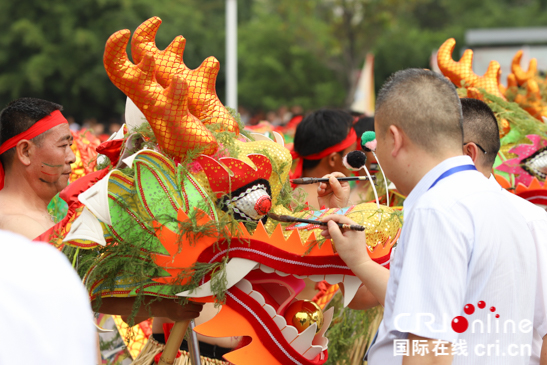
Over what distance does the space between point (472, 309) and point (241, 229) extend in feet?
2.68

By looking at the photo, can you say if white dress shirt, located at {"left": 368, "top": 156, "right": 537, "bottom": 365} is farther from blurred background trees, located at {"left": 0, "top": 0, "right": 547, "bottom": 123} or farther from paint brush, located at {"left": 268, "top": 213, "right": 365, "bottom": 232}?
blurred background trees, located at {"left": 0, "top": 0, "right": 547, "bottom": 123}

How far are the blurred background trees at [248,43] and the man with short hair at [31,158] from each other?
13.9 metres

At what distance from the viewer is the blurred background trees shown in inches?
626

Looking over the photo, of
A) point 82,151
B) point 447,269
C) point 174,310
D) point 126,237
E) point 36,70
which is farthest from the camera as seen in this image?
point 36,70

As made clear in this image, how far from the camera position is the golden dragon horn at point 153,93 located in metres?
1.90

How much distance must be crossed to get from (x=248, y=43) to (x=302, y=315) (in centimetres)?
2026

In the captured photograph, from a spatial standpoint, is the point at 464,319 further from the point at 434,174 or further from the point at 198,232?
the point at 198,232

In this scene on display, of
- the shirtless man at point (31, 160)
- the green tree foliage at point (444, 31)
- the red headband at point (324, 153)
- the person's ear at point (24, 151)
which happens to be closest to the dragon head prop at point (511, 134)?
the red headband at point (324, 153)

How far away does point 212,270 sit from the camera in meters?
1.95

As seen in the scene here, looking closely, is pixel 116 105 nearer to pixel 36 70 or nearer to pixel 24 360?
pixel 36 70

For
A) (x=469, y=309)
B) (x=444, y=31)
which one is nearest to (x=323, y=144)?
(x=469, y=309)

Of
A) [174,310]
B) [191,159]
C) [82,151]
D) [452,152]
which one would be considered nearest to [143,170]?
[191,159]

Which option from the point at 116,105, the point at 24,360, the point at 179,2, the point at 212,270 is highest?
the point at 179,2

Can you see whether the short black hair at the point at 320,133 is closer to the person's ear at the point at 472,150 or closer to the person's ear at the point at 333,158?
the person's ear at the point at 333,158
